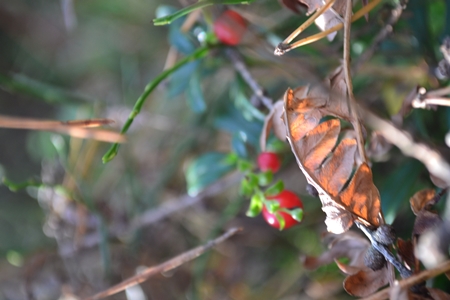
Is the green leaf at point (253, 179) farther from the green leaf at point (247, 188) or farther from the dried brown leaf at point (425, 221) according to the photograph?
the dried brown leaf at point (425, 221)

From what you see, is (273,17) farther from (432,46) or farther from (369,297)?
(369,297)

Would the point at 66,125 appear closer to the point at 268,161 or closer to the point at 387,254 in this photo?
the point at 268,161

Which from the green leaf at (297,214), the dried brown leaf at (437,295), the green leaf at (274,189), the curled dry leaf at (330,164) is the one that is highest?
the curled dry leaf at (330,164)

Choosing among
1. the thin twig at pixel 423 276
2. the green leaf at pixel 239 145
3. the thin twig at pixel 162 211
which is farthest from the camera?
the thin twig at pixel 162 211

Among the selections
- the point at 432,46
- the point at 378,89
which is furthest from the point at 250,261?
the point at 432,46

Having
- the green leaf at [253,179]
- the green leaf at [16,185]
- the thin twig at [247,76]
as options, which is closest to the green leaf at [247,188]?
the green leaf at [253,179]

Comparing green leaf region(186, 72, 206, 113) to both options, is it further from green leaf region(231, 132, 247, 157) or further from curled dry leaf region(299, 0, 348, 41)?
curled dry leaf region(299, 0, 348, 41)
